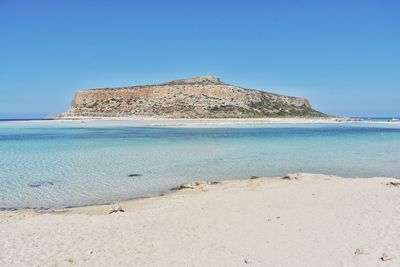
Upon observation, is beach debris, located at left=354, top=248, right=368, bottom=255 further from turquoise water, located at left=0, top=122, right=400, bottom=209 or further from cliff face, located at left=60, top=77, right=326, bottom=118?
cliff face, located at left=60, top=77, right=326, bottom=118

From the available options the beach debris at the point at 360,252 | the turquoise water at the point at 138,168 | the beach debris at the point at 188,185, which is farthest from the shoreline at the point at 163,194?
the beach debris at the point at 360,252

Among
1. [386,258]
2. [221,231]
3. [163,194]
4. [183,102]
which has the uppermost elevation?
[183,102]

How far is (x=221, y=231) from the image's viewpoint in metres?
8.33

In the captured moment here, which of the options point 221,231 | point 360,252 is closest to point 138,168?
point 221,231

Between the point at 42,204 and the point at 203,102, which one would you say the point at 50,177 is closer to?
the point at 42,204

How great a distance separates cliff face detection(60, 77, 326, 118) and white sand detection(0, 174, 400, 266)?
239ft

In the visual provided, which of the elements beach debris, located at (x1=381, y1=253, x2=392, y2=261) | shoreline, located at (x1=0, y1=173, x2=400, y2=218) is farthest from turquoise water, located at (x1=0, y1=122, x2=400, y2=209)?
beach debris, located at (x1=381, y1=253, x2=392, y2=261)

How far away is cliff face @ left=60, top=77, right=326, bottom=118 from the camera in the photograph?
291 ft

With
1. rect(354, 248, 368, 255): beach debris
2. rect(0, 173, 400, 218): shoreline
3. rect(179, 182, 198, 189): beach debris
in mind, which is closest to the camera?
rect(354, 248, 368, 255): beach debris

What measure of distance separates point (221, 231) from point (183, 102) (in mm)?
83570

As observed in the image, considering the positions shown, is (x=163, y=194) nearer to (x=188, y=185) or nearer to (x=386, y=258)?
(x=188, y=185)

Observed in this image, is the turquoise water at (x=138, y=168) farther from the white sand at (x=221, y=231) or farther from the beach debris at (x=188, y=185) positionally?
the white sand at (x=221, y=231)

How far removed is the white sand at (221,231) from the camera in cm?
683

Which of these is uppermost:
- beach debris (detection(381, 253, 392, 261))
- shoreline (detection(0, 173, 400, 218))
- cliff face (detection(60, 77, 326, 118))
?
cliff face (detection(60, 77, 326, 118))
